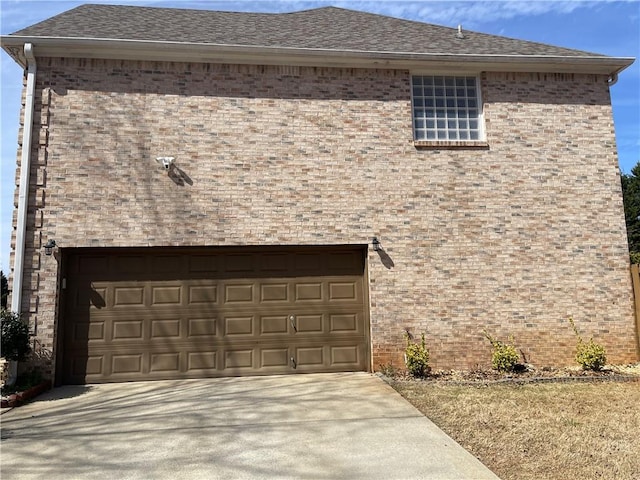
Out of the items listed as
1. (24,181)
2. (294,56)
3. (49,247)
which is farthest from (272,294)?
(24,181)

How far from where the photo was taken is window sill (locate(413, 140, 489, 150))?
8820 mm

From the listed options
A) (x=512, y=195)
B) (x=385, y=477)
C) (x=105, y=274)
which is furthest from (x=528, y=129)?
(x=105, y=274)

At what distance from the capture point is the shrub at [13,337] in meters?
6.87

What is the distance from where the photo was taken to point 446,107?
9.26 meters

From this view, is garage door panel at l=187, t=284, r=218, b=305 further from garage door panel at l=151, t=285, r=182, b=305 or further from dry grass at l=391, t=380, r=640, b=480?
dry grass at l=391, t=380, r=640, b=480

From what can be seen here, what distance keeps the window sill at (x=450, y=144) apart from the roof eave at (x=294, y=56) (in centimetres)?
150

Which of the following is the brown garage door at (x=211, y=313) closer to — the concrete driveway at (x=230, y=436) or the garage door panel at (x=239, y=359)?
the garage door panel at (x=239, y=359)

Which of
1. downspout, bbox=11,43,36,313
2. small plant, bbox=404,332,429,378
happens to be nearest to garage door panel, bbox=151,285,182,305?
downspout, bbox=11,43,36,313

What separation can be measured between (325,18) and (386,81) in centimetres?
350

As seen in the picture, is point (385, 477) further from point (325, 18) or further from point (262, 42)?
point (325, 18)

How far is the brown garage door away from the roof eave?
3548mm

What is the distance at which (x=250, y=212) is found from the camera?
8297 millimetres

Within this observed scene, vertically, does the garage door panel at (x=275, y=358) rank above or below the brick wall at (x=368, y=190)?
below

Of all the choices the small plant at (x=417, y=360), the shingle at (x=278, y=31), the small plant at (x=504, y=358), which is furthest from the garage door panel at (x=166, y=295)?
the small plant at (x=504, y=358)
